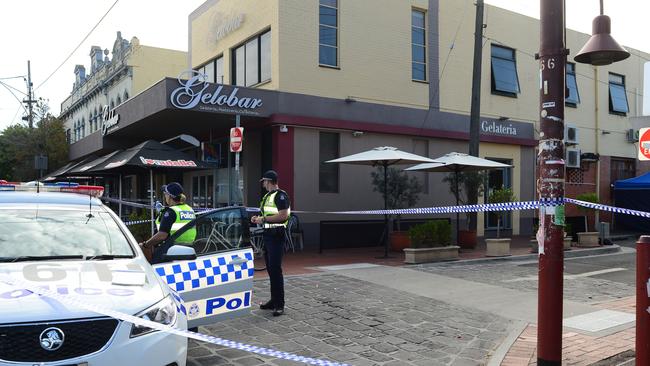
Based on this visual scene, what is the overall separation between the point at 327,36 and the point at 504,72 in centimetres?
792

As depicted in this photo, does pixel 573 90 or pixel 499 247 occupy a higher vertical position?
pixel 573 90

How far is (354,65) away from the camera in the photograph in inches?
638

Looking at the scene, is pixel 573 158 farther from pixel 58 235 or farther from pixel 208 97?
pixel 58 235

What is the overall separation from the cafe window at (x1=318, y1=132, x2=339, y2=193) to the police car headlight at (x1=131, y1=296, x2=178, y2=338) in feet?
38.9

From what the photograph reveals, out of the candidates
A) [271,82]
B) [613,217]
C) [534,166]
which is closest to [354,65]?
[271,82]

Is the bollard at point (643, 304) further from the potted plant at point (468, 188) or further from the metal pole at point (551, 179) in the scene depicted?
the potted plant at point (468, 188)

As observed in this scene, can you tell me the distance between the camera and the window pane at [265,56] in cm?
1577

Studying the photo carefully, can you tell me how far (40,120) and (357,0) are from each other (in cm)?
2471

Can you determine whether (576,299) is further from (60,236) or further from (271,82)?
(271,82)

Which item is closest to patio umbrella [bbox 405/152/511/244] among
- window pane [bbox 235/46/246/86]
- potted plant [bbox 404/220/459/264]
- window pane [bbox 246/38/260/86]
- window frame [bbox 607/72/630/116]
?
potted plant [bbox 404/220/459/264]

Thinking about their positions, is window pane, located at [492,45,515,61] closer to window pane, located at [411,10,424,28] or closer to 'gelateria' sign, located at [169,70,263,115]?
window pane, located at [411,10,424,28]

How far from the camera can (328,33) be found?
1584cm

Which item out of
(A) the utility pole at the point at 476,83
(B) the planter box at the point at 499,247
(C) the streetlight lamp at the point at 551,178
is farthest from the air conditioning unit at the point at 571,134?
(C) the streetlight lamp at the point at 551,178

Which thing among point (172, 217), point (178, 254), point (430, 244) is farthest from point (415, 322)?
point (430, 244)
